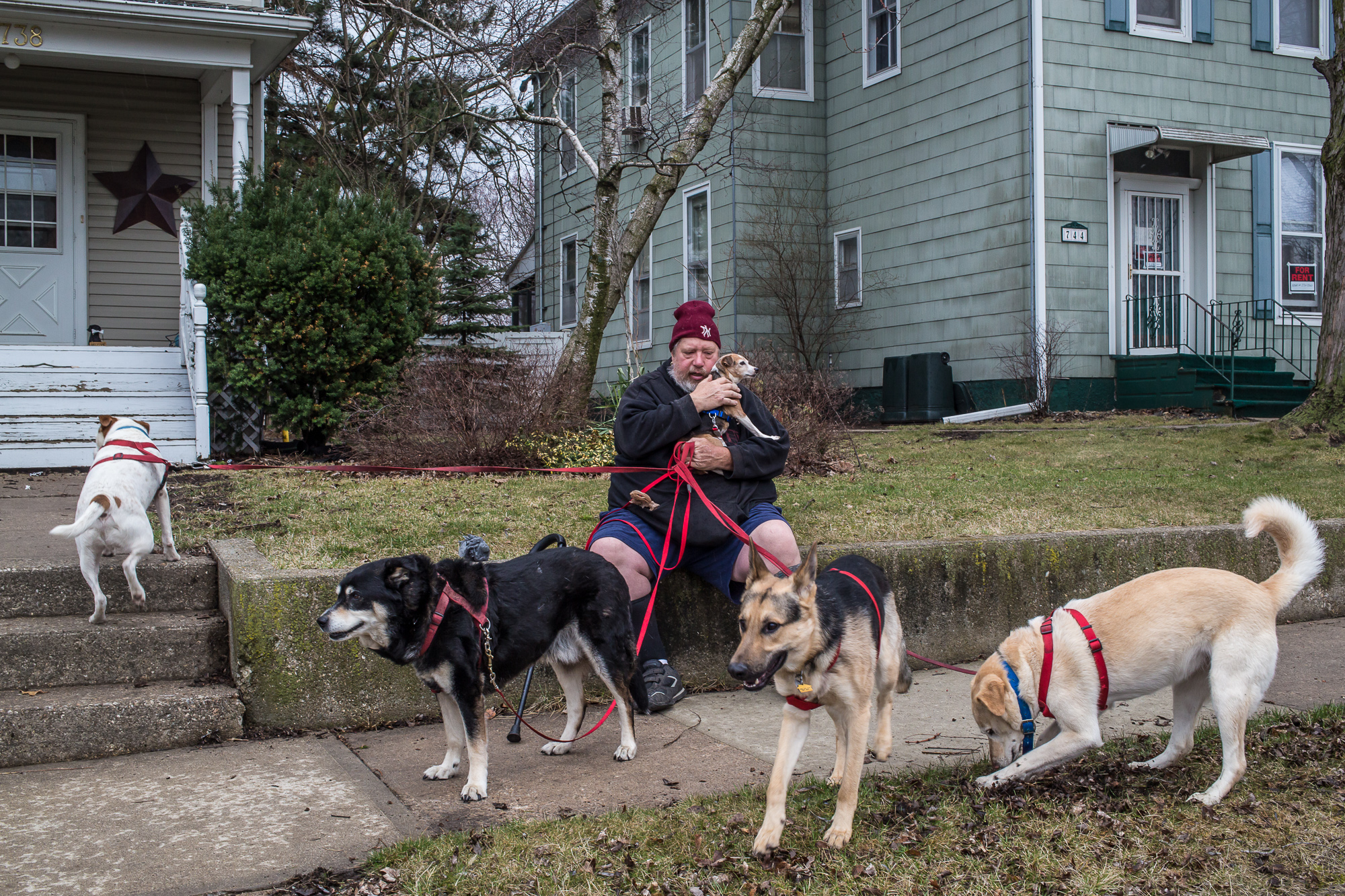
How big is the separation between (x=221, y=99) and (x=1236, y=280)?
46.7 ft

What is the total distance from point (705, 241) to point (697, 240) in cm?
34

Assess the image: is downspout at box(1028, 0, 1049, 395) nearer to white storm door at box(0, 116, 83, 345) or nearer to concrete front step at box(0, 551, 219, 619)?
concrete front step at box(0, 551, 219, 619)

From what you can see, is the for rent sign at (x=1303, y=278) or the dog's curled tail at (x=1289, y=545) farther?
the for rent sign at (x=1303, y=278)

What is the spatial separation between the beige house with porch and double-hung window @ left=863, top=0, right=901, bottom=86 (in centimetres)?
878

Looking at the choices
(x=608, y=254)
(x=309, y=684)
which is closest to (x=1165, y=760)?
(x=309, y=684)

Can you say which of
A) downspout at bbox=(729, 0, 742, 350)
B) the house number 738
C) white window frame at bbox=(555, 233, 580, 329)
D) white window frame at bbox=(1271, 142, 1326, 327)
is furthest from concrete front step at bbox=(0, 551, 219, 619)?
white window frame at bbox=(555, 233, 580, 329)

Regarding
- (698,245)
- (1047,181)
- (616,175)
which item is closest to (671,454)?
(616,175)

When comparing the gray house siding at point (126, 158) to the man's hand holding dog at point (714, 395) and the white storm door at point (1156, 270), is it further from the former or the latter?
the white storm door at point (1156, 270)

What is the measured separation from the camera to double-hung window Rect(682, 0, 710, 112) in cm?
1802

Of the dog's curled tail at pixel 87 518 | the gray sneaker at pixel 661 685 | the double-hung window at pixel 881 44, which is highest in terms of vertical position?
the double-hung window at pixel 881 44

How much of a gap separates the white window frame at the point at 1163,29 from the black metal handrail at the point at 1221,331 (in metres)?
3.61

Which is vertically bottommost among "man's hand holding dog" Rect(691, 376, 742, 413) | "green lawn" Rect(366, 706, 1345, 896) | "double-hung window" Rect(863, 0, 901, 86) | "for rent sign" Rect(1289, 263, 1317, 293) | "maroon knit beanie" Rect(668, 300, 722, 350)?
"green lawn" Rect(366, 706, 1345, 896)

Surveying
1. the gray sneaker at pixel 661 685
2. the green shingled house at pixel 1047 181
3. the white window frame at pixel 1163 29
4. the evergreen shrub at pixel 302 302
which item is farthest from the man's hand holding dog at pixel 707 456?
the white window frame at pixel 1163 29

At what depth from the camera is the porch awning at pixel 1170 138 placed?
45.9 feet
